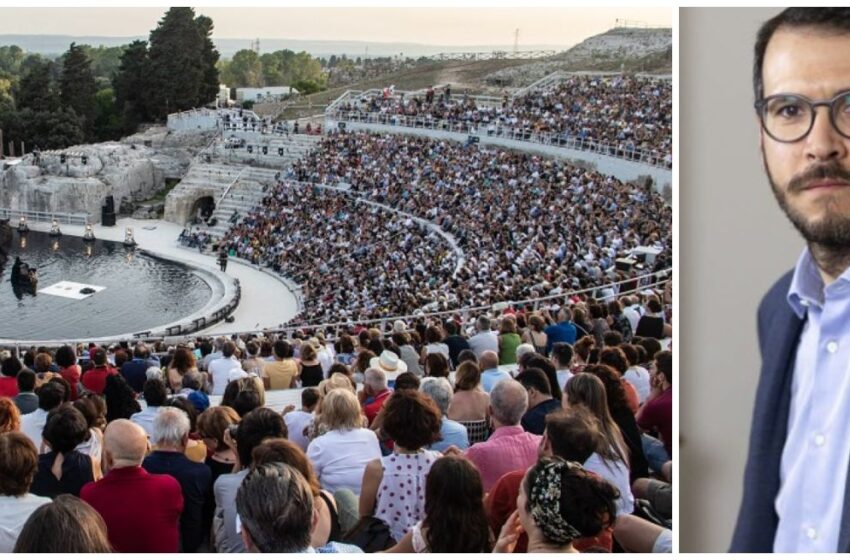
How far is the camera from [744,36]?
403cm

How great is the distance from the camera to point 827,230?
3.74 metres

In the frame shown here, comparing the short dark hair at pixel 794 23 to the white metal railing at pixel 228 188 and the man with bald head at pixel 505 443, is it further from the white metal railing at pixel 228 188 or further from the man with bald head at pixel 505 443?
the white metal railing at pixel 228 188

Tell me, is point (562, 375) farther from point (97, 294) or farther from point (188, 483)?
point (97, 294)

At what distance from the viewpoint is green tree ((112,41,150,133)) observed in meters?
44.5

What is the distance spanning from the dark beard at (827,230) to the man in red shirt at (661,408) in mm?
1285

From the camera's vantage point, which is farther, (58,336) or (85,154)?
(85,154)

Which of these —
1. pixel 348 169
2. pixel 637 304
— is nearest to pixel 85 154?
pixel 348 169

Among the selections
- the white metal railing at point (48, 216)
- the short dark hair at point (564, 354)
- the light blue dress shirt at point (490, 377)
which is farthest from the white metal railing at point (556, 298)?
the white metal railing at point (48, 216)

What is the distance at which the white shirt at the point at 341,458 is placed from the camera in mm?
4504

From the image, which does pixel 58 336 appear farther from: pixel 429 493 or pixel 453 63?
pixel 453 63

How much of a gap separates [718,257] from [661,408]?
3.73ft

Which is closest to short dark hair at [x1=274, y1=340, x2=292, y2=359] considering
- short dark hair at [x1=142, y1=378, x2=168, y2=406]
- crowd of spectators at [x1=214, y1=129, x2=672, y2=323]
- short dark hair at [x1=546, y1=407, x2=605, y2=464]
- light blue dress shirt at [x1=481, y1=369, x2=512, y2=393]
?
light blue dress shirt at [x1=481, y1=369, x2=512, y2=393]

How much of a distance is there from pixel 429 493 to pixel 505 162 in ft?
74.4

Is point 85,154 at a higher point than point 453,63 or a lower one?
lower
